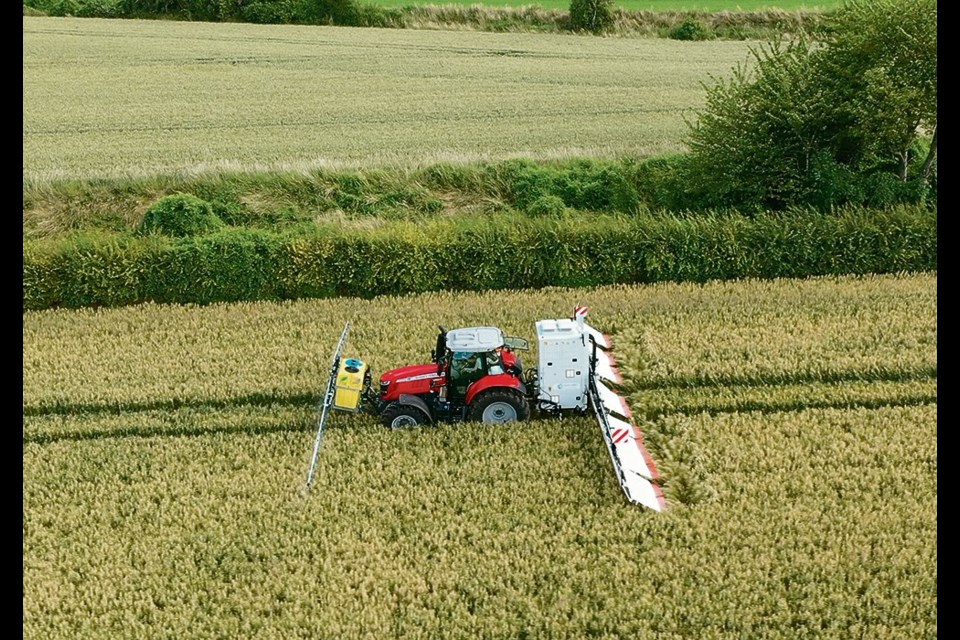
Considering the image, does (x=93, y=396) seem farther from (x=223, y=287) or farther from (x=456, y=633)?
(x=456, y=633)

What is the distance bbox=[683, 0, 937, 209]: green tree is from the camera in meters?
23.9

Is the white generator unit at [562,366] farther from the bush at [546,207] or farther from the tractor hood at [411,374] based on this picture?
the bush at [546,207]

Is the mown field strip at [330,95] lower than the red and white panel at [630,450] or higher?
higher

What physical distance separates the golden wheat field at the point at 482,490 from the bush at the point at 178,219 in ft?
14.5

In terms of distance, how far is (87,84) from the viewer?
4050 cm

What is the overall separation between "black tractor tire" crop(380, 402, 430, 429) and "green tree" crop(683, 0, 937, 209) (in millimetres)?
12895

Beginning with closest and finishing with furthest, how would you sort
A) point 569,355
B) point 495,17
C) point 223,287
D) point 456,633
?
point 456,633
point 569,355
point 223,287
point 495,17

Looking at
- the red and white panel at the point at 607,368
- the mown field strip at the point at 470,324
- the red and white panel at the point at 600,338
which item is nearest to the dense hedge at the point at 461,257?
the mown field strip at the point at 470,324

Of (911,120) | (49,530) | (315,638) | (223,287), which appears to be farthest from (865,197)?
(49,530)

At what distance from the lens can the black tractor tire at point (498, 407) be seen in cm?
1611

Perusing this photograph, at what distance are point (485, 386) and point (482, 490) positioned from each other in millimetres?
2160

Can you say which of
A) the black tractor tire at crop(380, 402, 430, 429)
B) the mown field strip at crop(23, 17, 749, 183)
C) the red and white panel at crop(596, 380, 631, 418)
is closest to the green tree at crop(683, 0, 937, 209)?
the mown field strip at crop(23, 17, 749, 183)

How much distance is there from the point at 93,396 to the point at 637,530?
10802 millimetres

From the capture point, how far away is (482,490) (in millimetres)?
14523
